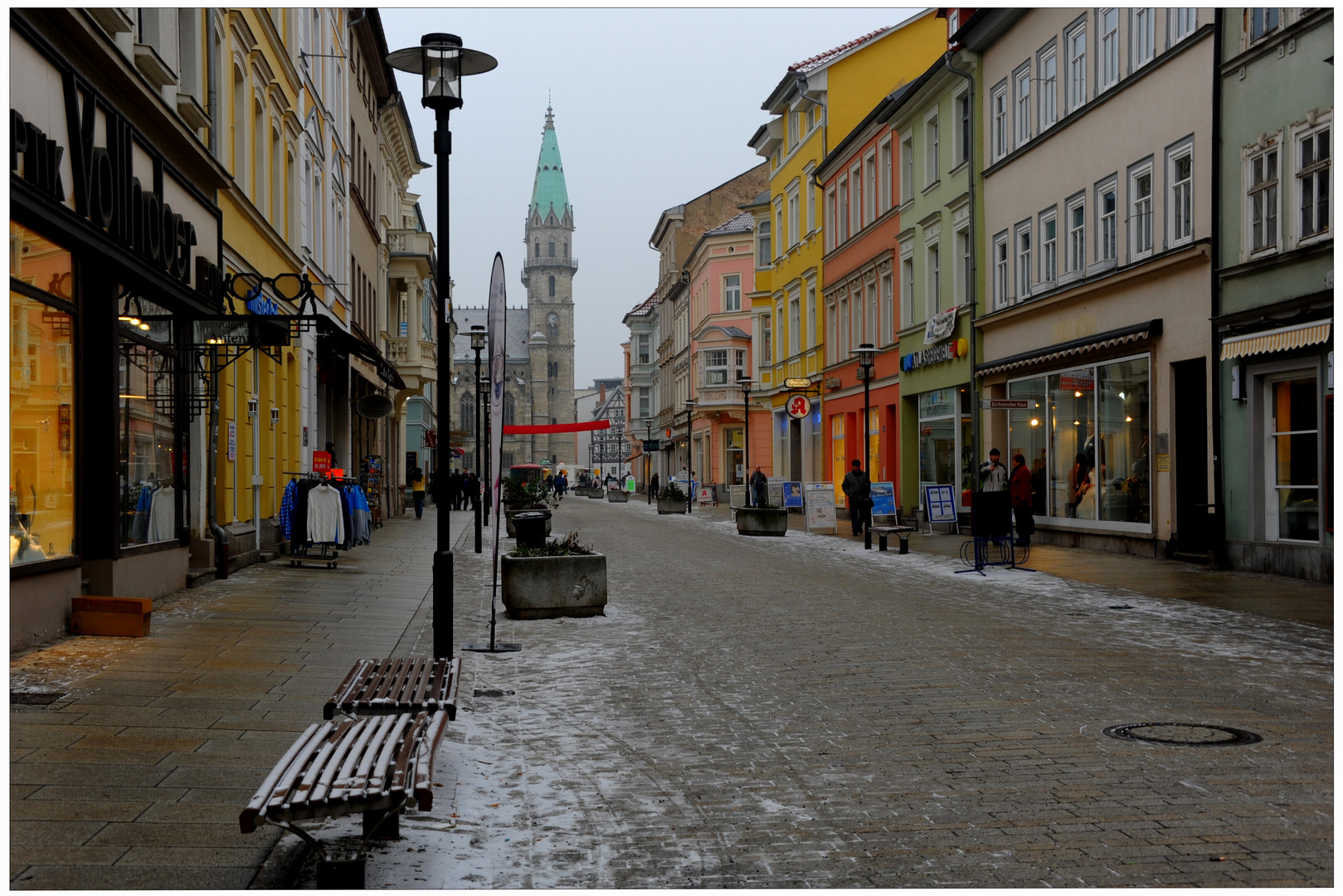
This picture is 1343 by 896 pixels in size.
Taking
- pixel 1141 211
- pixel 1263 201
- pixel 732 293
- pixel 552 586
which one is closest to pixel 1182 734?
pixel 552 586

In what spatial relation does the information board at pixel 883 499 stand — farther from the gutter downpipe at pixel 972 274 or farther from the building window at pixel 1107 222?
the building window at pixel 1107 222

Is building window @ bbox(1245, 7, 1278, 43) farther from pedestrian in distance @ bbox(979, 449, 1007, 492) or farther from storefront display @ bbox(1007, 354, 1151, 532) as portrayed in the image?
pedestrian in distance @ bbox(979, 449, 1007, 492)

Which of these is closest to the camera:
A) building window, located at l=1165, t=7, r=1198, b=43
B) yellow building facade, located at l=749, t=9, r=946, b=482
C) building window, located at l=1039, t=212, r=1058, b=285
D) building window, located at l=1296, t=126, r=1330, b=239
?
building window, located at l=1296, t=126, r=1330, b=239

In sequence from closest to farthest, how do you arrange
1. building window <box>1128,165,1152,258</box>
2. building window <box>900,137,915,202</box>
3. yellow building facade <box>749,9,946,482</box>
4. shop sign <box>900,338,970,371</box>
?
building window <box>1128,165,1152,258</box> → shop sign <box>900,338,970,371</box> → building window <box>900,137,915,202</box> → yellow building facade <box>749,9,946,482</box>

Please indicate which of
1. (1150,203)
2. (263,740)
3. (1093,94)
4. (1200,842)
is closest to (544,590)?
(263,740)

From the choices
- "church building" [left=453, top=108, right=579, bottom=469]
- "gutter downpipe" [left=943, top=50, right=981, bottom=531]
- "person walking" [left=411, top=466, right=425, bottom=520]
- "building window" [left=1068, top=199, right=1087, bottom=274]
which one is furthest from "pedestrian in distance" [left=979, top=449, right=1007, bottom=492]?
"church building" [left=453, top=108, right=579, bottom=469]

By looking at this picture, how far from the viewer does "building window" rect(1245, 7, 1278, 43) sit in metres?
17.1

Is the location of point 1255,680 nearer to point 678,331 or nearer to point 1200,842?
point 1200,842

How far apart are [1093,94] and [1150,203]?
3040 mm

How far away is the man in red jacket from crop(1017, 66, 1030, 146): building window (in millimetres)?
6875

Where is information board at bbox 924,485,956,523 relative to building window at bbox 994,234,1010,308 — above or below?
below

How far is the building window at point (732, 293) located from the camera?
65812 mm

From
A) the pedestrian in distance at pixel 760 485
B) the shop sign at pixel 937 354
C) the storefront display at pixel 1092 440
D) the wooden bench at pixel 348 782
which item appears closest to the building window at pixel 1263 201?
the storefront display at pixel 1092 440

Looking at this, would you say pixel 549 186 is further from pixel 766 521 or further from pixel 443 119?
pixel 443 119
